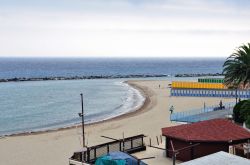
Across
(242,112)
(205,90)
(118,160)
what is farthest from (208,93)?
(118,160)

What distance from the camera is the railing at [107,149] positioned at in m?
23.5

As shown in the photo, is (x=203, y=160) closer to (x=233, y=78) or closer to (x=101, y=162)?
(x=101, y=162)

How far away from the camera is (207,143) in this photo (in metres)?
23.0

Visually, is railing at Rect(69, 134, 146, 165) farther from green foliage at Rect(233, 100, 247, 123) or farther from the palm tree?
the palm tree

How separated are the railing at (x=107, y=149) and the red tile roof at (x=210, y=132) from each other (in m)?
2.33

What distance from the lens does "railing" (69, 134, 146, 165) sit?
77.2ft

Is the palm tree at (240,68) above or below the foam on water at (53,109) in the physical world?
above

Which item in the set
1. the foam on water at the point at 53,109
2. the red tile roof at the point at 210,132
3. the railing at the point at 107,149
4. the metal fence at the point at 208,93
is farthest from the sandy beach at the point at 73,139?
the metal fence at the point at 208,93

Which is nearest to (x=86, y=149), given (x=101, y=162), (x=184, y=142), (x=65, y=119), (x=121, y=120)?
(x=101, y=162)

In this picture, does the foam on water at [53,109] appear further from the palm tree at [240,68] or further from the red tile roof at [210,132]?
the red tile roof at [210,132]

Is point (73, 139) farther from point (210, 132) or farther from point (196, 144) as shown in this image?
point (196, 144)

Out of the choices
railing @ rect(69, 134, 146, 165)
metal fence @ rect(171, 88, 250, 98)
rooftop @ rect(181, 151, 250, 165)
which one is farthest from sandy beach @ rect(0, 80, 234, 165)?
metal fence @ rect(171, 88, 250, 98)

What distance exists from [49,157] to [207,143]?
13.9m

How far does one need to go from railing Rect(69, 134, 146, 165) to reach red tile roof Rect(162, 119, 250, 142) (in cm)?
233
